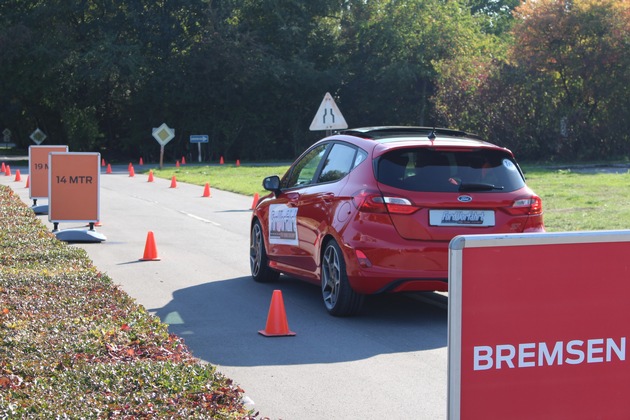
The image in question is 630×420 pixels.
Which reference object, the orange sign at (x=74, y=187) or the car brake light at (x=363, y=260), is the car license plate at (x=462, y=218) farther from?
the orange sign at (x=74, y=187)

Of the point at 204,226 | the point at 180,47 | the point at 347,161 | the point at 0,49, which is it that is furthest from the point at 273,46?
the point at 347,161

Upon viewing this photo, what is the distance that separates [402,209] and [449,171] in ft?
2.14

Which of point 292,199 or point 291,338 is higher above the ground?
point 292,199

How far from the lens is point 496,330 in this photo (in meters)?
3.77

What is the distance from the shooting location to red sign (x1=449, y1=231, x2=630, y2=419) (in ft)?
12.2

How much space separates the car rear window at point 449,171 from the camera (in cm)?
876

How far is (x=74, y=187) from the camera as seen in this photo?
15.5m

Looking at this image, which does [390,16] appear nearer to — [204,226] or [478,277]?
[204,226]

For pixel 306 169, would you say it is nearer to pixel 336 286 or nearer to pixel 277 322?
pixel 336 286

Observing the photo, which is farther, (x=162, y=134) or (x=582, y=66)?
(x=162, y=134)

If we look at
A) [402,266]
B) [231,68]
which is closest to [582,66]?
[231,68]

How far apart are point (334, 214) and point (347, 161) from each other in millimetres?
622

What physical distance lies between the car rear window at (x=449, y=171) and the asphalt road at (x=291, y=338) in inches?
49.9

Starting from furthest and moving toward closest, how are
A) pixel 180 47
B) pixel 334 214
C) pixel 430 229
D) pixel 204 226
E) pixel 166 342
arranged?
pixel 180 47, pixel 204 226, pixel 334 214, pixel 430 229, pixel 166 342
